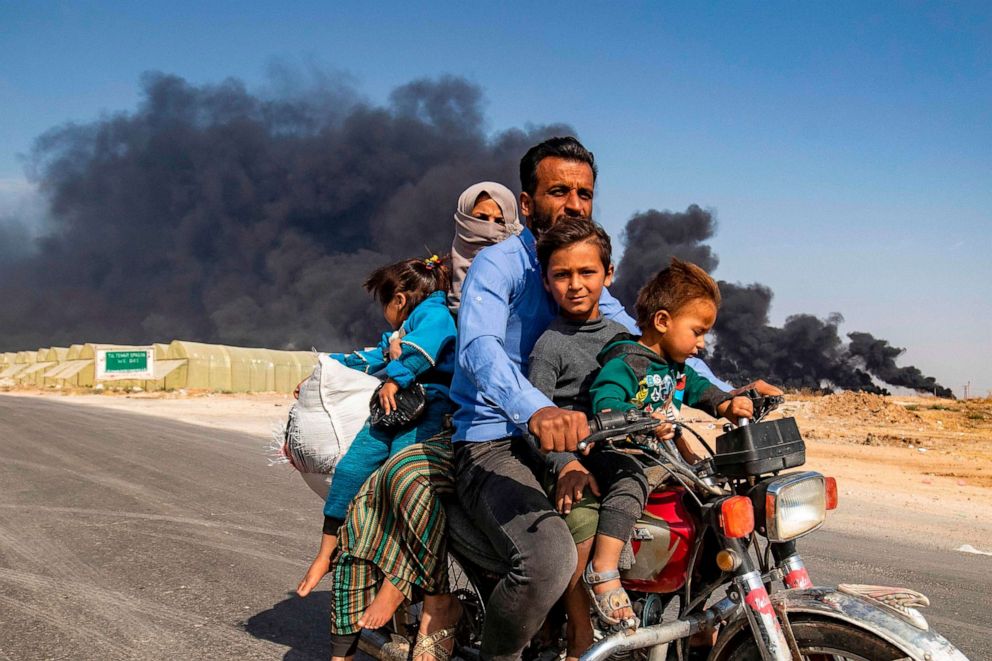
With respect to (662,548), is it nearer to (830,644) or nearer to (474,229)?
(830,644)

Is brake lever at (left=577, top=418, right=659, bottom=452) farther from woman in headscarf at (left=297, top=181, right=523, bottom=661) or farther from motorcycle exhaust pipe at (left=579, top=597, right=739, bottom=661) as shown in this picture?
woman in headscarf at (left=297, top=181, right=523, bottom=661)

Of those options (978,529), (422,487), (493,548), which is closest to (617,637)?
(493,548)

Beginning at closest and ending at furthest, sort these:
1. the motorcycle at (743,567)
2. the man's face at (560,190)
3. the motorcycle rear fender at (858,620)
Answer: the motorcycle rear fender at (858,620)
the motorcycle at (743,567)
the man's face at (560,190)

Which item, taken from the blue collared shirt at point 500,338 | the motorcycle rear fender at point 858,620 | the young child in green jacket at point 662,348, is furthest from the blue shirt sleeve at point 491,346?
the motorcycle rear fender at point 858,620

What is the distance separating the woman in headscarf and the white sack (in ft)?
1.16

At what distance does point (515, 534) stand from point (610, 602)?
354 millimetres

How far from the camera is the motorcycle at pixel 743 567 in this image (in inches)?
91.7

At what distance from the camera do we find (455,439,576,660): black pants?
2.62 m

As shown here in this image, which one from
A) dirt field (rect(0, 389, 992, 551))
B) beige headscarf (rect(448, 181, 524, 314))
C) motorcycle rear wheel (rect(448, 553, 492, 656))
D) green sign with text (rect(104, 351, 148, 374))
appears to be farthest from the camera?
green sign with text (rect(104, 351, 148, 374))

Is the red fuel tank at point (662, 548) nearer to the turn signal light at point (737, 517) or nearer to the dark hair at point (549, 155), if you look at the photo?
the turn signal light at point (737, 517)

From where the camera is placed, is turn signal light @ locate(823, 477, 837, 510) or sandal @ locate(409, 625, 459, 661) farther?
Answer: sandal @ locate(409, 625, 459, 661)

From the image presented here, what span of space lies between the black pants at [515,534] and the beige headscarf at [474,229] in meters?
1.13

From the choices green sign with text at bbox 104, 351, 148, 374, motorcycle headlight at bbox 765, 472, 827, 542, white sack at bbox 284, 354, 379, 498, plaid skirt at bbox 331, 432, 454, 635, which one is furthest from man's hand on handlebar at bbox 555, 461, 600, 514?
green sign with text at bbox 104, 351, 148, 374

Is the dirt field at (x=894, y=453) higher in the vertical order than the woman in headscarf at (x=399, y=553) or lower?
lower
